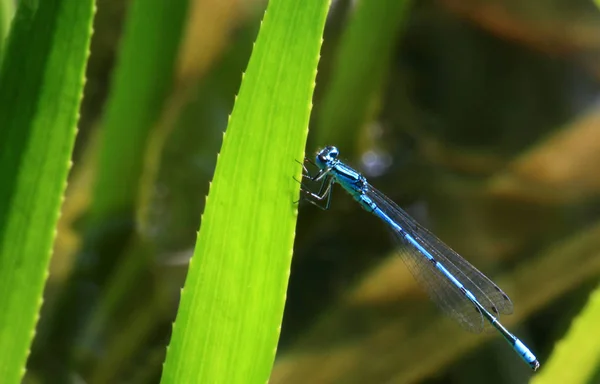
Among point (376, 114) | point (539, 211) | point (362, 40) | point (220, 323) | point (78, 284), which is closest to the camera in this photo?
point (220, 323)

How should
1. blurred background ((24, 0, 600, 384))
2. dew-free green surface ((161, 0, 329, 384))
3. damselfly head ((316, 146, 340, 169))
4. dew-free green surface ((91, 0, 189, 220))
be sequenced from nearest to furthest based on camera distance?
dew-free green surface ((161, 0, 329, 384))
dew-free green surface ((91, 0, 189, 220))
damselfly head ((316, 146, 340, 169))
blurred background ((24, 0, 600, 384))

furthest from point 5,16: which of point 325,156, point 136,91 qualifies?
point 325,156

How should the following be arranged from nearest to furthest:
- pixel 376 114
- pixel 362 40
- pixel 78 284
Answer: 1. pixel 362 40
2. pixel 78 284
3. pixel 376 114

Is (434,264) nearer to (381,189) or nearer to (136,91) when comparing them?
(381,189)

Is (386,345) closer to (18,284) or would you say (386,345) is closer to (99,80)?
(18,284)

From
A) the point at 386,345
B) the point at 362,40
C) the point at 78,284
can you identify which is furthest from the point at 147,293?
the point at 362,40

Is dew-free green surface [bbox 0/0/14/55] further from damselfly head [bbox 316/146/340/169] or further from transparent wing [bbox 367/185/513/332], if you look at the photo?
transparent wing [bbox 367/185/513/332]

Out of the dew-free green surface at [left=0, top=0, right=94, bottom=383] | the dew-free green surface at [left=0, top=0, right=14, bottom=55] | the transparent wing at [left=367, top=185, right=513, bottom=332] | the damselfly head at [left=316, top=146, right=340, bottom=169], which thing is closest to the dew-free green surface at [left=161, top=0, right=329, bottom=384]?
the dew-free green surface at [left=0, top=0, right=94, bottom=383]
